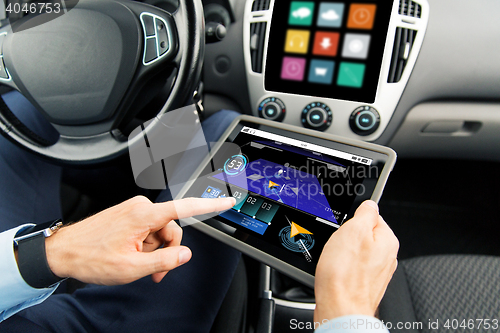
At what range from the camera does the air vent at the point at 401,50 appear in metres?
0.75

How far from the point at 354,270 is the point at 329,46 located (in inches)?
23.0

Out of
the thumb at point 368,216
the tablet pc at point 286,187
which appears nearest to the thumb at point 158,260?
the tablet pc at point 286,187

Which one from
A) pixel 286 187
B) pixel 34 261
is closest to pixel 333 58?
pixel 286 187

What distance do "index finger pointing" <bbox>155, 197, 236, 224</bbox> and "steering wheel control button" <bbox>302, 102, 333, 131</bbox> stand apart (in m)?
0.44

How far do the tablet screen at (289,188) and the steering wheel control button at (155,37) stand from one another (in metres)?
0.28

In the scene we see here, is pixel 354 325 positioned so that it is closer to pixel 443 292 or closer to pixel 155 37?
pixel 443 292

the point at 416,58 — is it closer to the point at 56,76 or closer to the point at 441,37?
the point at 441,37

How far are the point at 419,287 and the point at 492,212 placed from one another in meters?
0.83

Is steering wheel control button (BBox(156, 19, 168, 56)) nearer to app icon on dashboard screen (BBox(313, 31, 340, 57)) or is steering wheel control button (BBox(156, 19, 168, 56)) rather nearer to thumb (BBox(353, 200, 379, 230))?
app icon on dashboard screen (BBox(313, 31, 340, 57))

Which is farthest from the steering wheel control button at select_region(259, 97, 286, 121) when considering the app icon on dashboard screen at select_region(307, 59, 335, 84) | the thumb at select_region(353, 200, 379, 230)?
the thumb at select_region(353, 200, 379, 230)

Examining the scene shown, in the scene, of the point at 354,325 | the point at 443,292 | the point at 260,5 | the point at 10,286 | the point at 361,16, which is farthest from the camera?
the point at 260,5

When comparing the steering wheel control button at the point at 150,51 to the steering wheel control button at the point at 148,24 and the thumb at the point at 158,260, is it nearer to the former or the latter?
the steering wheel control button at the point at 148,24

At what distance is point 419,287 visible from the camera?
2.20ft

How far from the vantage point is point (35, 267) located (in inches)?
20.7
